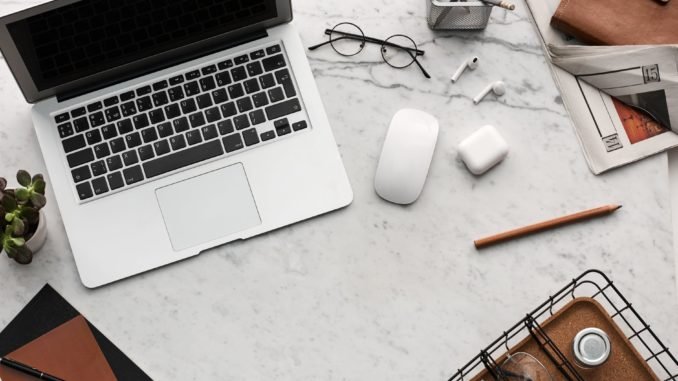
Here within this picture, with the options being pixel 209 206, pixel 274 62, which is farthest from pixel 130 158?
pixel 274 62

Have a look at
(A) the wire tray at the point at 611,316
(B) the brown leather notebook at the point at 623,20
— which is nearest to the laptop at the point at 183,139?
(A) the wire tray at the point at 611,316

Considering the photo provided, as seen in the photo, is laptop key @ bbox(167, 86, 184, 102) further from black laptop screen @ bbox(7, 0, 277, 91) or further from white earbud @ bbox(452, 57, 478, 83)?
white earbud @ bbox(452, 57, 478, 83)

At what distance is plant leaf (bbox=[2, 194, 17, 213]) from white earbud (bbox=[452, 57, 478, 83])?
24.0 inches

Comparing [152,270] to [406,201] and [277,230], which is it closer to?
[277,230]

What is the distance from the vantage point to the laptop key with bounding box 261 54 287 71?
1.07 metres

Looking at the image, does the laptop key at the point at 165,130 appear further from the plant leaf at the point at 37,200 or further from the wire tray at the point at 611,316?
the wire tray at the point at 611,316

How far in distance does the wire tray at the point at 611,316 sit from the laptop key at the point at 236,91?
47 centimetres

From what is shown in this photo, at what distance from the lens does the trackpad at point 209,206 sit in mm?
1042

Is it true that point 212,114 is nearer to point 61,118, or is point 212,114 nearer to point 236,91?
point 236,91

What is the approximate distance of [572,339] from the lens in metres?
0.95

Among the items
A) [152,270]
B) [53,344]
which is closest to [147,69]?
[152,270]

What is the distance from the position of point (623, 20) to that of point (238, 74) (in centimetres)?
54

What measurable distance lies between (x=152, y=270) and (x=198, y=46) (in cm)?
31

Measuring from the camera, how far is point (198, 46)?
3.49 feet
